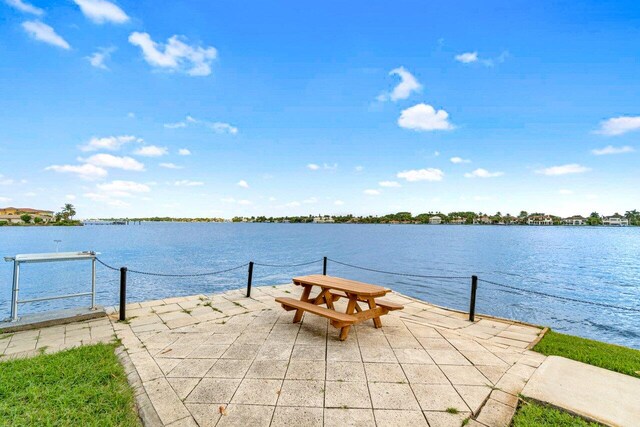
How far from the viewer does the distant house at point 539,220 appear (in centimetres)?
16243

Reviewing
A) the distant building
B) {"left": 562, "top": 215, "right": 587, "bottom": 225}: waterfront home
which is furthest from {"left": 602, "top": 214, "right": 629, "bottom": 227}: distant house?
the distant building

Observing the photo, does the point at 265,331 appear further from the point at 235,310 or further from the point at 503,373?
the point at 503,373

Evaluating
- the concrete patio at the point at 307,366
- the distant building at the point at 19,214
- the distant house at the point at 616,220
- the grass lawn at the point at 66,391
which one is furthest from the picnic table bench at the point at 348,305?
the distant house at the point at 616,220

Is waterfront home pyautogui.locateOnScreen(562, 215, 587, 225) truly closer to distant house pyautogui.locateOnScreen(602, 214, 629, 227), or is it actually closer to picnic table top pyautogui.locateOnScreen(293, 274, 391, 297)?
distant house pyautogui.locateOnScreen(602, 214, 629, 227)

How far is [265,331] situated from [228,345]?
2.69 ft

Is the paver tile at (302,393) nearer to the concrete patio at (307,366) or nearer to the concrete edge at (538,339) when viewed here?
the concrete patio at (307,366)

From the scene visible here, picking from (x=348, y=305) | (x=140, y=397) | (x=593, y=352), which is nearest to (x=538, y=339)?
(x=593, y=352)

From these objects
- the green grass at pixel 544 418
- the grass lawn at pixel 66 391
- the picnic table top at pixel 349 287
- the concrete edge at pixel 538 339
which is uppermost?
the picnic table top at pixel 349 287

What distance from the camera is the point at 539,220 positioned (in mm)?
165375

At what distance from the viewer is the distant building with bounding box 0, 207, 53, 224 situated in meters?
131

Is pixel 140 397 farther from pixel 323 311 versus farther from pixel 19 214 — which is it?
pixel 19 214

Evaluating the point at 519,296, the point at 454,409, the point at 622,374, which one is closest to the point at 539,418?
the point at 454,409

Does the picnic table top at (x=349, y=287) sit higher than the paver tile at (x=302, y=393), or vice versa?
the picnic table top at (x=349, y=287)

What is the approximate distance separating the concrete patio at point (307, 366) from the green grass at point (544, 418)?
12 centimetres
